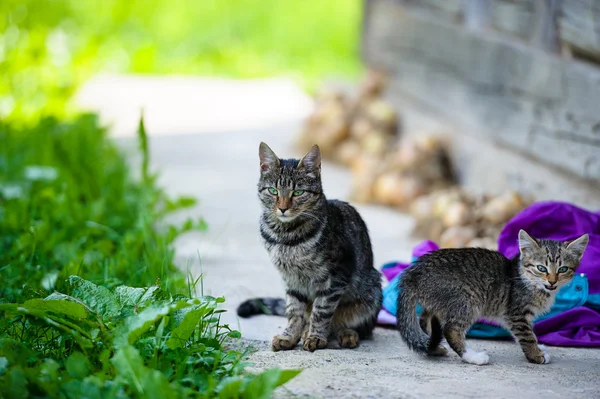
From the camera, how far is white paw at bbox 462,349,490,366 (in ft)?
11.3

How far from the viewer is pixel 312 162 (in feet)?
12.4

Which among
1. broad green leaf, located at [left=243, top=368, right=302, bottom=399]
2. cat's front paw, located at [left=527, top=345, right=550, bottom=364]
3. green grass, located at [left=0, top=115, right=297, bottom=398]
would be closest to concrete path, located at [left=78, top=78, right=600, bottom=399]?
cat's front paw, located at [left=527, top=345, right=550, bottom=364]

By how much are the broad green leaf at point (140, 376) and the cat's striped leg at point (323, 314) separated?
1021 millimetres

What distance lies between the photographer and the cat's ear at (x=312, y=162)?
3752 millimetres

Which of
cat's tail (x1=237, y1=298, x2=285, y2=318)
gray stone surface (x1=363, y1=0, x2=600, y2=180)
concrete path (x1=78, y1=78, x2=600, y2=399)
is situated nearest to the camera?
concrete path (x1=78, y1=78, x2=600, y2=399)

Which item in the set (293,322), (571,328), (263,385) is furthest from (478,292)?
(263,385)

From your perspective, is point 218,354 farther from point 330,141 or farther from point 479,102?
point 330,141

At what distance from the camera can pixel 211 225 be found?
19.2 ft

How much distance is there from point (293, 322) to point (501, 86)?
3008 millimetres

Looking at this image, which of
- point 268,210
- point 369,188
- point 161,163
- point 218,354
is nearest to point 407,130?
point 369,188

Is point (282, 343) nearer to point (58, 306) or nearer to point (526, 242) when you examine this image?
point (58, 306)

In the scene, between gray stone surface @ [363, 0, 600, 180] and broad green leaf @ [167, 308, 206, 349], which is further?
gray stone surface @ [363, 0, 600, 180]

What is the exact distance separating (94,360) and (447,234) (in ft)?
8.99

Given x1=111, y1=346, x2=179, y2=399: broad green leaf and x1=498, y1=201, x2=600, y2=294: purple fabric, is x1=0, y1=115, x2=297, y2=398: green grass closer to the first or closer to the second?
x1=111, y1=346, x2=179, y2=399: broad green leaf
